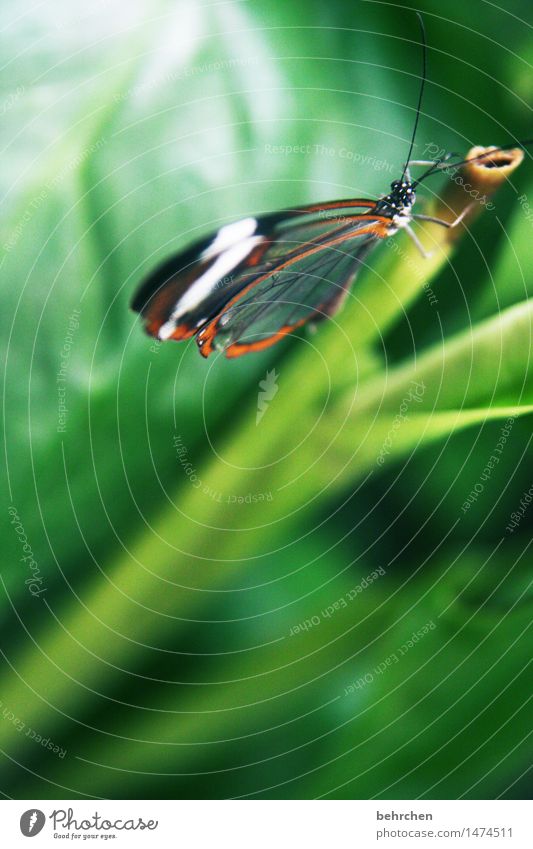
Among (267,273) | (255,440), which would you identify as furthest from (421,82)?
(255,440)

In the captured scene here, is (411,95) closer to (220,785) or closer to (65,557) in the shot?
(65,557)

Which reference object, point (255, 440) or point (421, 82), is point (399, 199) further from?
point (255, 440)

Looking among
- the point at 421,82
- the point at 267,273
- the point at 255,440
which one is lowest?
the point at 255,440

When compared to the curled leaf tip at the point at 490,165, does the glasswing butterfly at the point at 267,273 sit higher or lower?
lower

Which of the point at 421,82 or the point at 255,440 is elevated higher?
the point at 421,82

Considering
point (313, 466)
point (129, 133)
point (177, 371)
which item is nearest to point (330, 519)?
point (313, 466)
